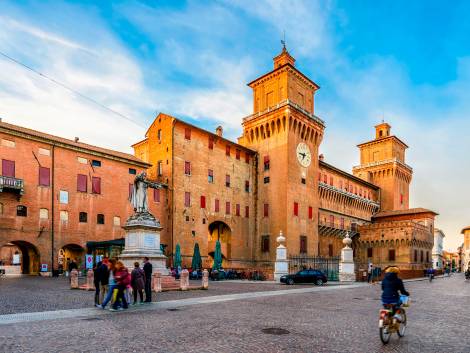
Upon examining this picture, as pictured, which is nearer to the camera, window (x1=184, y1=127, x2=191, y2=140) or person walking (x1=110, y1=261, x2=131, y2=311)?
person walking (x1=110, y1=261, x2=131, y2=311)

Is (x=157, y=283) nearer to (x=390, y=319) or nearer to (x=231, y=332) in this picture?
(x=231, y=332)

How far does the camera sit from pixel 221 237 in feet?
155

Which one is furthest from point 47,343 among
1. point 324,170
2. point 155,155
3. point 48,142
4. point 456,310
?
point 324,170

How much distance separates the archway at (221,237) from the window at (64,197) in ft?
58.8

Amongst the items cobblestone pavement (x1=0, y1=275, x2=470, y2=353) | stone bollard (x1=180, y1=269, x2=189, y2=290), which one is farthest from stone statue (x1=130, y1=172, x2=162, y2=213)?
cobblestone pavement (x1=0, y1=275, x2=470, y2=353)

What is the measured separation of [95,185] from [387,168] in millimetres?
54521

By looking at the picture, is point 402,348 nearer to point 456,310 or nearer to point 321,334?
point 321,334

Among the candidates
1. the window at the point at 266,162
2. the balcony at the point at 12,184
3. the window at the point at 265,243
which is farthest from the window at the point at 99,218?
the window at the point at 266,162

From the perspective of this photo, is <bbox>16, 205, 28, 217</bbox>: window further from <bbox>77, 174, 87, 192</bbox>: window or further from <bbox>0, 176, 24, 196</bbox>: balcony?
<bbox>77, 174, 87, 192</bbox>: window

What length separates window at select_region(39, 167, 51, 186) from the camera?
32.8 meters

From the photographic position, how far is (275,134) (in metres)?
48.8

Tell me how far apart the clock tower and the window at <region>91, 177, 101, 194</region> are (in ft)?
67.3

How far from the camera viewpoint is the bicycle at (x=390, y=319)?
8.09 m

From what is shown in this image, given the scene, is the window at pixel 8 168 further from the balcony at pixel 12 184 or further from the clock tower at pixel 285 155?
the clock tower at pixel 285 155
